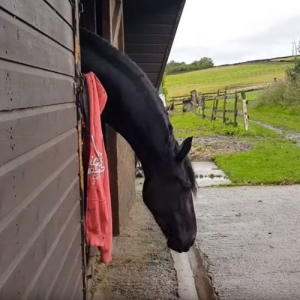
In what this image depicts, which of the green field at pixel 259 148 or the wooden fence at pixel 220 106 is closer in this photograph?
the green field at pixel 259 148

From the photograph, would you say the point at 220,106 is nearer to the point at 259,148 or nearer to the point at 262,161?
the point at 259,148

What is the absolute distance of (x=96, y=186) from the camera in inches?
98.7

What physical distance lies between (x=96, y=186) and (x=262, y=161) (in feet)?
25.8

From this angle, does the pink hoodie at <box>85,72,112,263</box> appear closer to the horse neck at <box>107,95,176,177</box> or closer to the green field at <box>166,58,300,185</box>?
the horse neck at <box>107,95,176,177</box>

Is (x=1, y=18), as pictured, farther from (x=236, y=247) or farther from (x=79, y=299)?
(x=236, y=247)

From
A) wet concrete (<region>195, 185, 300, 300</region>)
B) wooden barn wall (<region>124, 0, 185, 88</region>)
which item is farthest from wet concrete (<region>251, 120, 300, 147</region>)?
wooden barn wall (<region>124, 0, 185, 88</region>)

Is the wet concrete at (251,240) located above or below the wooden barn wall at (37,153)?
below

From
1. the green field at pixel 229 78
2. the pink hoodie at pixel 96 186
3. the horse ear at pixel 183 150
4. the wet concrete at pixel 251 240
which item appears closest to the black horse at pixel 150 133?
the horse ear at pixel 183 150

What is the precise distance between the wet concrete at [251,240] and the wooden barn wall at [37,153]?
1.81 meters

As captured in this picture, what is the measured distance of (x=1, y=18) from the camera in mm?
1165

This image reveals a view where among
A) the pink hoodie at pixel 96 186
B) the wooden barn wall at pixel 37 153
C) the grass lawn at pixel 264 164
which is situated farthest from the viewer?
the grass lawn at pixel 264 164

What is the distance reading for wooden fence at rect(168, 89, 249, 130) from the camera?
16611mm

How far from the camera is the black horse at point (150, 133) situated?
302cm

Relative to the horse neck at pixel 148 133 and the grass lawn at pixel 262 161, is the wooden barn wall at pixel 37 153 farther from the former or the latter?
the grass lawn at pixel 262 161
